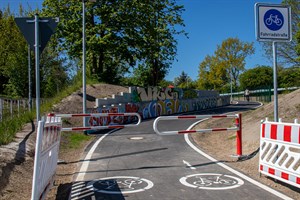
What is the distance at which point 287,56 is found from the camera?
33.8 metres

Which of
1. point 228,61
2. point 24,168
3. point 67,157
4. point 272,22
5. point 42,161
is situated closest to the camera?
point 42,161

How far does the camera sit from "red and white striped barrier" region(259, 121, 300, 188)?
20.4 ft

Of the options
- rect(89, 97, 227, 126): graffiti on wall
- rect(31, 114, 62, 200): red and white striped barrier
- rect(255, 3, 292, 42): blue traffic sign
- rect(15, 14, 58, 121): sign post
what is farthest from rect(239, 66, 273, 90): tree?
rect(31, 114, 62, 200): red and white striped barrier

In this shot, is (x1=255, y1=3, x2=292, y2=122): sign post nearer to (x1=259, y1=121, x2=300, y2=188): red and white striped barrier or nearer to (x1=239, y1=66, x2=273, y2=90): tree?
(x1=259, y1=121, x2=300, y2=188): red and white striped barrier

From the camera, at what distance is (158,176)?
761 centimetres

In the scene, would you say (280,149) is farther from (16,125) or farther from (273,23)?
(16,125)

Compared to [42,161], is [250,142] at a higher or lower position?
lower

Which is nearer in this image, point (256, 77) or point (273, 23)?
point (273, 23)

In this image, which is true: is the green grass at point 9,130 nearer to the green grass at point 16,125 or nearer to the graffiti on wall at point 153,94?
the green grass at point 16,125

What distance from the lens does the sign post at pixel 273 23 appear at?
801 centimetres

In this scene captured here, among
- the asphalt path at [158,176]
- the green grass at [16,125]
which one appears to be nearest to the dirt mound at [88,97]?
the green grass at [16,125]

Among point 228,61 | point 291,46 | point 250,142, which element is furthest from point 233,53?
point 250,142

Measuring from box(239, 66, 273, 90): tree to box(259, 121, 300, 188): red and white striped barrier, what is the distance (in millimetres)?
64485

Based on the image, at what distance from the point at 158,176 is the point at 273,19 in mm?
4394
